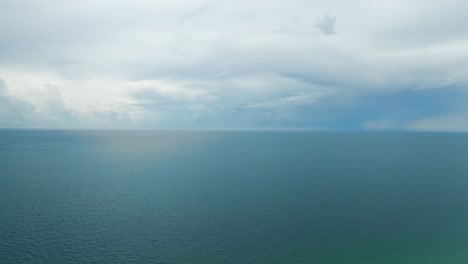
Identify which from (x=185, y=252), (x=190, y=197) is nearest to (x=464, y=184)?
(x=190, y=197)

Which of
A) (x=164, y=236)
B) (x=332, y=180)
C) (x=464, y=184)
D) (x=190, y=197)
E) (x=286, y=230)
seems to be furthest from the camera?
(x=332, y=180)

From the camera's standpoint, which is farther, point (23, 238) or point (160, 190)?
point (160, 190)

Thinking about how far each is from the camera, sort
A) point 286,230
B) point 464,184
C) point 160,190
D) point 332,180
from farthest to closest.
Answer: point 332,180, point 464,184, point 160,190, point 286,230

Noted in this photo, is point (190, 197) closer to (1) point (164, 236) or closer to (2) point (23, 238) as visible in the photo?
(1) point (164, 236)

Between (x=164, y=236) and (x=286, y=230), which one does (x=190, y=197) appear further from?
(x=286, y=230)

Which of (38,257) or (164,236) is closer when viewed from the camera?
(38,257)

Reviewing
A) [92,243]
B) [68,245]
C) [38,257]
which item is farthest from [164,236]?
[38,257]

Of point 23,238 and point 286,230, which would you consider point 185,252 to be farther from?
point 23,238

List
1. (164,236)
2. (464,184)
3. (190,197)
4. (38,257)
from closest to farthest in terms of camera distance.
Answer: (38,257) → (164,236) → (190,197) → (464,184)

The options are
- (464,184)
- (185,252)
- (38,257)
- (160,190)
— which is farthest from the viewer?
(464,184)
